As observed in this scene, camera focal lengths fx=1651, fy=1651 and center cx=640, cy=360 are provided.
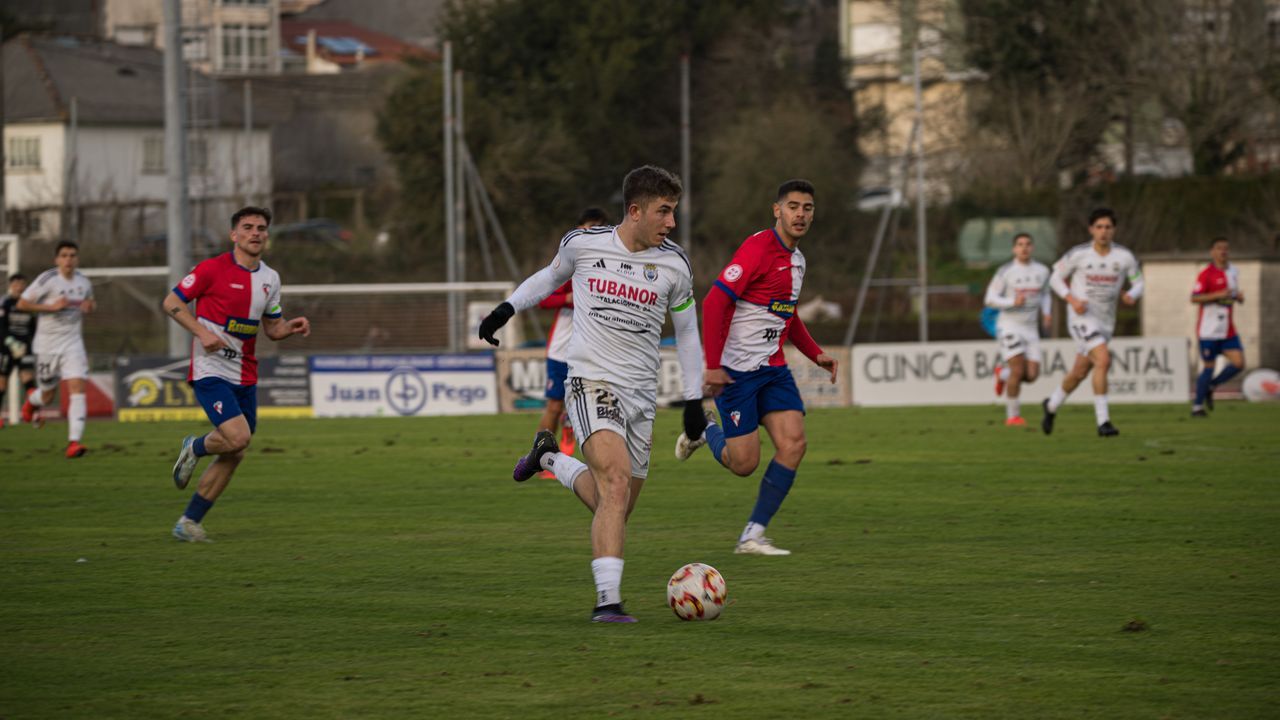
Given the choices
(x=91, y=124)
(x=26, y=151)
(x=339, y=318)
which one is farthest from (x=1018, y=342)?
(x=26, y=151)

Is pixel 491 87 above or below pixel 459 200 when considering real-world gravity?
above

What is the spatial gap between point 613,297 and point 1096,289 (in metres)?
11.8

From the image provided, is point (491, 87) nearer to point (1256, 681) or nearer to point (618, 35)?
point (618, 35)

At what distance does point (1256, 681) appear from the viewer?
→ 253 inches

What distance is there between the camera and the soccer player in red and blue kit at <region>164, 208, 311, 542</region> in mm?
11109

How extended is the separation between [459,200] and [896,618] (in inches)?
1354

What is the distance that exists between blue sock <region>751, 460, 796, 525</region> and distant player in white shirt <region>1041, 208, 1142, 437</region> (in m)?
9.00

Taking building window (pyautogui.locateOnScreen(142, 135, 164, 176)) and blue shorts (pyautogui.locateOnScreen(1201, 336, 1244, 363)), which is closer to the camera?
blue shorts (pyautogui.locateOnScreen(1201, 336, 1244, 363))

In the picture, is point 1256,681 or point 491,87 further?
point 491,87

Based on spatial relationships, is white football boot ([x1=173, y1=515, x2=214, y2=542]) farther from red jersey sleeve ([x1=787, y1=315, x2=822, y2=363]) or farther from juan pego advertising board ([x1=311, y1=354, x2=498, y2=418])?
juan pego advertising board ([x1=311, y1=354, x2=498, y2=418])

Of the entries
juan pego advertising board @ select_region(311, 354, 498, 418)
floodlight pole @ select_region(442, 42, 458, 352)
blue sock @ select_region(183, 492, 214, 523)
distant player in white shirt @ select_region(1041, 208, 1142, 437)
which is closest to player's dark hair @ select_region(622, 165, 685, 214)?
blue sock @ select_region(183, 492, 214, 523)

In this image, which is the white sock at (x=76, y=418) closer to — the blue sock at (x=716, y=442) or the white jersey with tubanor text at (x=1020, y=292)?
the blue sock at (x=716, y=442)

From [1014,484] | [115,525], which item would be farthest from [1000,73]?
[115,525]

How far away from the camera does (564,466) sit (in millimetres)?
8102
